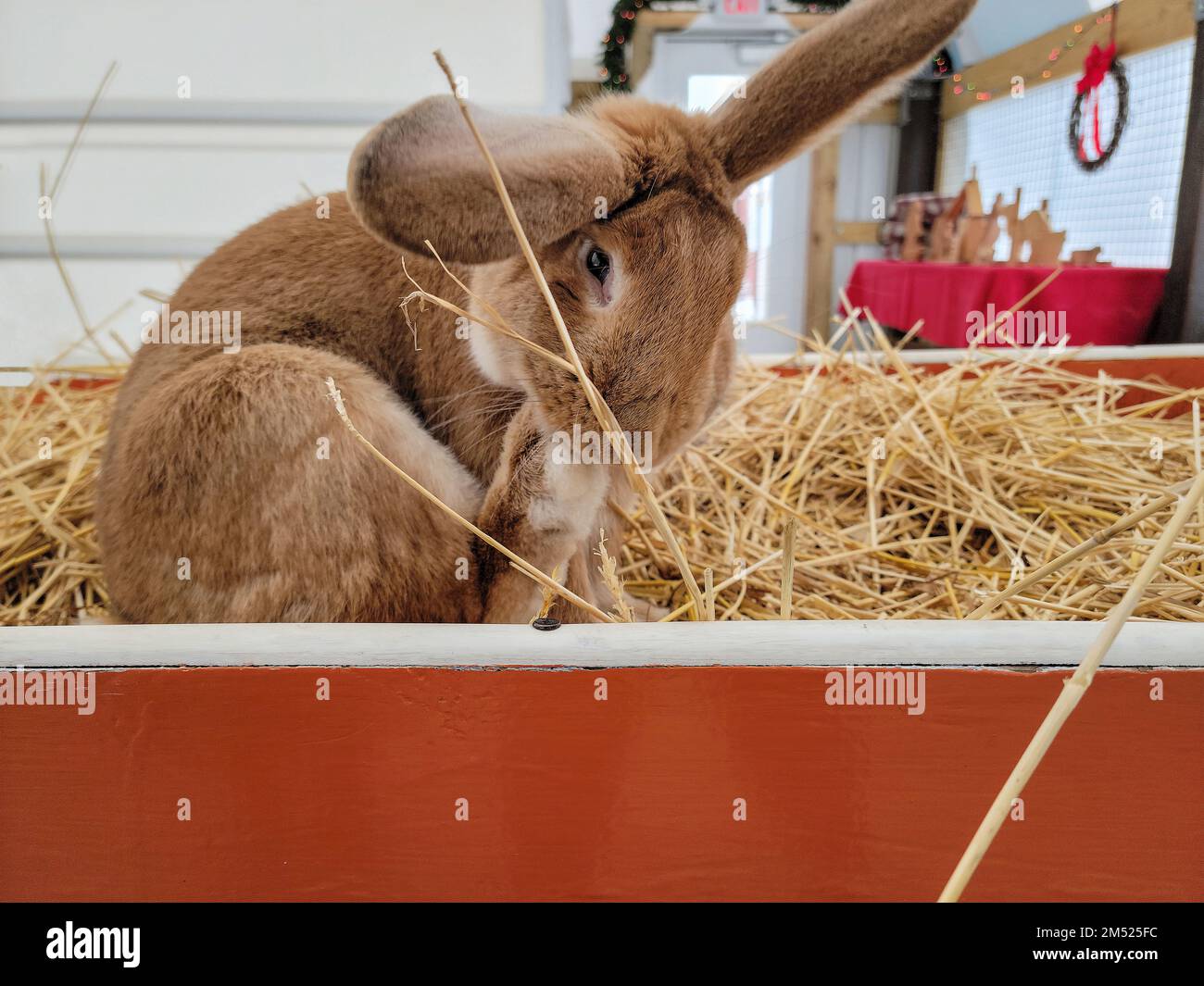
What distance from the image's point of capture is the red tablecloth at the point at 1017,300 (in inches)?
94.9

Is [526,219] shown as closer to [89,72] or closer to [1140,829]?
[1140,829]

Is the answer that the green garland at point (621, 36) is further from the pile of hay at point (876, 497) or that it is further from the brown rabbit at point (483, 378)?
the brown rabbit at point (483, 378)

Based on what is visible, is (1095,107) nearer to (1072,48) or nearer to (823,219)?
(1072,48)

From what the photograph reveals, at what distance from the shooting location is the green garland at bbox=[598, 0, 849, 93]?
309 cm

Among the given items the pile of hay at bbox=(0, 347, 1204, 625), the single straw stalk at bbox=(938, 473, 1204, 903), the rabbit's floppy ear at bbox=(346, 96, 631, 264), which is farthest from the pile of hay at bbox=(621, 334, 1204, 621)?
the rabbit's floppy ear at bbox=(346, 96, 631, 264)

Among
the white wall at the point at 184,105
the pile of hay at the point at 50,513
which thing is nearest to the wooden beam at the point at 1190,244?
the white wall at the point at 184,105

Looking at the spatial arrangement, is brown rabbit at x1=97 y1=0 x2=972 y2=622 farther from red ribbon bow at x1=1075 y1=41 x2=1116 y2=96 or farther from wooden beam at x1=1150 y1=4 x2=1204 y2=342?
red ribbon bow at x1=1075 y1=41 x2=1116 y2=96

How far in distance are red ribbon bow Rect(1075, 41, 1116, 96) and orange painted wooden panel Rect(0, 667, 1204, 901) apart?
10.2ft

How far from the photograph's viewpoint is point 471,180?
709 mm

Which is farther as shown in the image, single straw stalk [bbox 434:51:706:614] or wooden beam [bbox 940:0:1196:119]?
wooden beam [bbox 940:0:1196:119]

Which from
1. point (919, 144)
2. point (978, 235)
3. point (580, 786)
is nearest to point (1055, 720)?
point (580, 786)

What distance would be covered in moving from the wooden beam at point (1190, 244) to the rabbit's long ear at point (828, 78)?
179 cm

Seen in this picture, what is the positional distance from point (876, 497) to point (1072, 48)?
115 inches
